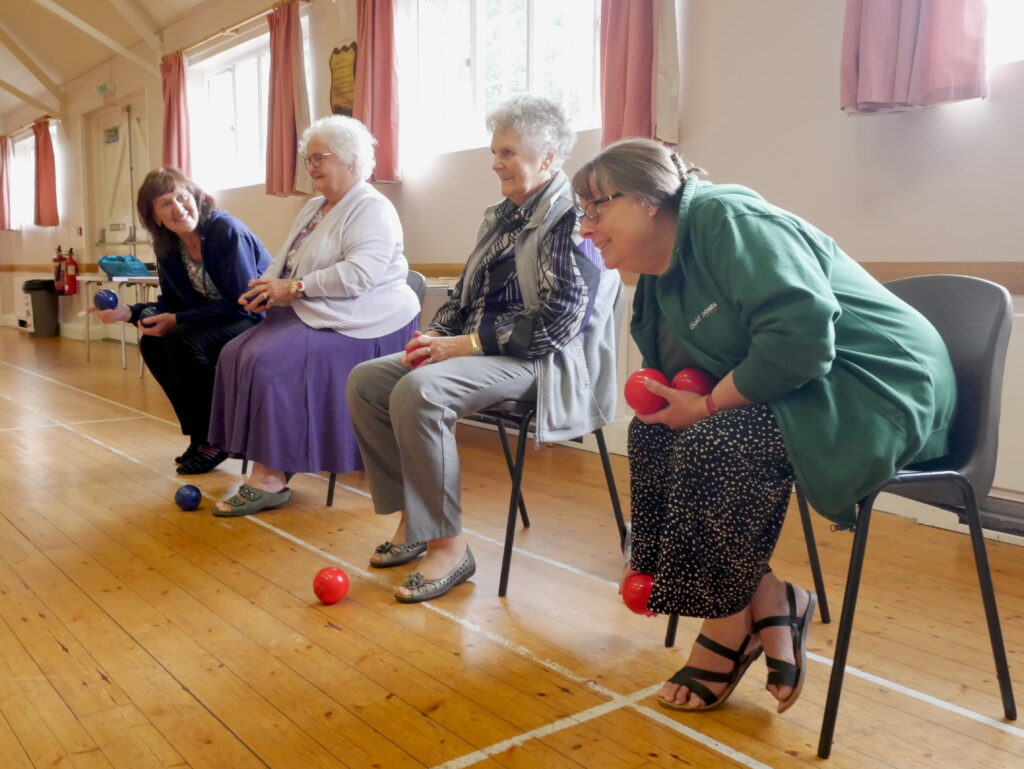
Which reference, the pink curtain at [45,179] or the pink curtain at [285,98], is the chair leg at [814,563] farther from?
the pink curtain at [45,179]

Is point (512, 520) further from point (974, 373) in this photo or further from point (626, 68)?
point (626, 68)

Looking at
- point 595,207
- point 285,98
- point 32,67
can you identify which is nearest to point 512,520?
point 595,207

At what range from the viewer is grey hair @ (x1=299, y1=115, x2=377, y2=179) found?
2.60 m

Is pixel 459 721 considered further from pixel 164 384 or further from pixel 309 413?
pixel 164 384

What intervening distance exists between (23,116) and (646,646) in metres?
11.2

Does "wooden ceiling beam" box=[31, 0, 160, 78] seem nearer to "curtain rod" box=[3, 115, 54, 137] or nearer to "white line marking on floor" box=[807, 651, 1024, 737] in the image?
"curtain rod" box=[3, 115, 54, 137]

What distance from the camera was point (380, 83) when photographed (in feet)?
15.4

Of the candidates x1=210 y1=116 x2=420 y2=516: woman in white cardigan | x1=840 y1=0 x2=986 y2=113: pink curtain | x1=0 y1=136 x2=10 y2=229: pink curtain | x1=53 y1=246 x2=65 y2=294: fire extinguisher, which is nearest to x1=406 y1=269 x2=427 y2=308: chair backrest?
x1=210 y1=116 x2=420 y2=516: woman in white cardigan

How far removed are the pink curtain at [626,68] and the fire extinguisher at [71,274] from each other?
718 centimetres

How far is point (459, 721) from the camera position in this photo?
144cm

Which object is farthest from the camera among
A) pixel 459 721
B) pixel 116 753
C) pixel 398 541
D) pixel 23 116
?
pixel 23 116

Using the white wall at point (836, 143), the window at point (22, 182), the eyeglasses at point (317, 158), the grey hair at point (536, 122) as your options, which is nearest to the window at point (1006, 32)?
the white wall at point (836, 143)

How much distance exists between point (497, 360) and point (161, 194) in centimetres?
162

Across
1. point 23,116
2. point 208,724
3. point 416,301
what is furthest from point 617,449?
point 23,116
